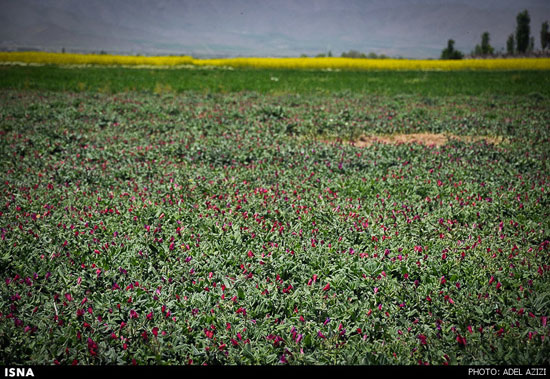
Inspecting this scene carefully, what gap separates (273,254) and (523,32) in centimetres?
13851

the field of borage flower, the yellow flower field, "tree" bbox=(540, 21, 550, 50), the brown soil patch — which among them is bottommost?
the field of borage flower

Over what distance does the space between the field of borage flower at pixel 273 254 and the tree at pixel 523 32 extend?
12757cm

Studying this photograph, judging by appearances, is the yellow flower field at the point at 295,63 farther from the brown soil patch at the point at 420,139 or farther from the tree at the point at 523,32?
the tree at the point at 523,32

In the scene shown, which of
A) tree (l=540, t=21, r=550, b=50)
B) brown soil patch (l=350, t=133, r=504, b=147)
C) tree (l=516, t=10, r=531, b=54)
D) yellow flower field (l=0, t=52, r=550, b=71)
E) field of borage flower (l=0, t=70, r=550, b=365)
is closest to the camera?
field of borage flower (l=0, t=70, r=550, b=365)

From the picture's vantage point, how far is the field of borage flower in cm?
319

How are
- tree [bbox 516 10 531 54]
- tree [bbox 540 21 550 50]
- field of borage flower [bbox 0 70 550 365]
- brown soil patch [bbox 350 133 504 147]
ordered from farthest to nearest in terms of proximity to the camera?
tree [bbox 516 10 531 54], tree [bbox 540 21 550 50], brown soil patch [bbox 350 133 504 147], field of borage flower [bbox 0 70 550 365]

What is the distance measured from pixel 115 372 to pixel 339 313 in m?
Result: 2.14

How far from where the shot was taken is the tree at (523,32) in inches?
4220

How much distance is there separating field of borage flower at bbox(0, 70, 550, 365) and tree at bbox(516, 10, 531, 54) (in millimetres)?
127569

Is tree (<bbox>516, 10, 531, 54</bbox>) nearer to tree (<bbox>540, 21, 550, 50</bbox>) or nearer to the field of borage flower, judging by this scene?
tree (<bbox>540, 21, 550, 50</bbox>)

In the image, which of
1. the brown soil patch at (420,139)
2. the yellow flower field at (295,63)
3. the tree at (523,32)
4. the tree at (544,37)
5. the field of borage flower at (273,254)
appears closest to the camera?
the field of borage flower at (273,254)

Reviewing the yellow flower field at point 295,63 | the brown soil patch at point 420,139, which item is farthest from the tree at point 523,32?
the brown soil patch at point 420,139

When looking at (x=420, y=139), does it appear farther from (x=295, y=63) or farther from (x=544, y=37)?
(x=544, y=37)

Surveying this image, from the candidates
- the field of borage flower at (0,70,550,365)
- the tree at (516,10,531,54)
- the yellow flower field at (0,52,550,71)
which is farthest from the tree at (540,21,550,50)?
the field of borage flower at (0,70,550,365)
